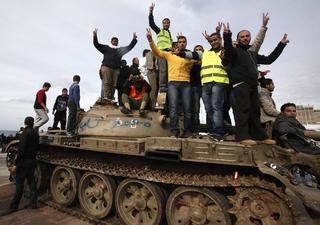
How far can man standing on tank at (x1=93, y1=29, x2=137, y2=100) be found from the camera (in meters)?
9.00

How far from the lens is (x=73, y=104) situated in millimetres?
8102

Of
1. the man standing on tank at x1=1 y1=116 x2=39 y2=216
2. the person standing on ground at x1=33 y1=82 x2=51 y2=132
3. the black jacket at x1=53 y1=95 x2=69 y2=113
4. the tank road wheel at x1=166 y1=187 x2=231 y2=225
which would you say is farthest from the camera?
the black jacket at x1=53 y1=95 x2=69 y2=113

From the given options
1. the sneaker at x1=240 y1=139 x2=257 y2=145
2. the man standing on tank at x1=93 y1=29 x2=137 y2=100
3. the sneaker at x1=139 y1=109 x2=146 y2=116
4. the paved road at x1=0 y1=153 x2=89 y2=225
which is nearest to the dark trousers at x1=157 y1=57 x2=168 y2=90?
the sneaker at x1=139 y1=109 x2=146 y2=116

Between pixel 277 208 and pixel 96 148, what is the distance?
408 cm

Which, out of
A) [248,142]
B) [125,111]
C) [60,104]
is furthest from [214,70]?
[60,104]

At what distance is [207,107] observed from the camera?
6.23m

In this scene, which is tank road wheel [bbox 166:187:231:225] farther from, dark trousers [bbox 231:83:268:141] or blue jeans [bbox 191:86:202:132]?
blue jeans [bbox 191:86:202:132]

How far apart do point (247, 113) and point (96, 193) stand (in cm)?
423

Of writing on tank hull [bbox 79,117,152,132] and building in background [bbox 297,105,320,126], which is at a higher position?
building in background [bbox 297,105,320,126]

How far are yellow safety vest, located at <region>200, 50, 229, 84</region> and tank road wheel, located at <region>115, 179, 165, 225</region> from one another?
8.87 ft

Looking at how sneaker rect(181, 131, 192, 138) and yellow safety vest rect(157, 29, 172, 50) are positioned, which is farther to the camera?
yellow safety vest rect(157, 29, 172, 50)

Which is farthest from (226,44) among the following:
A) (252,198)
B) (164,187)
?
(164,187)

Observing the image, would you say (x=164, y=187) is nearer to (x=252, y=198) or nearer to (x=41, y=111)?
(x=252, y=198)

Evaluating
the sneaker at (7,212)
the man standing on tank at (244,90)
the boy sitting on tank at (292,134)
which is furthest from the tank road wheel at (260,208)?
the sneaker at (7,212)
